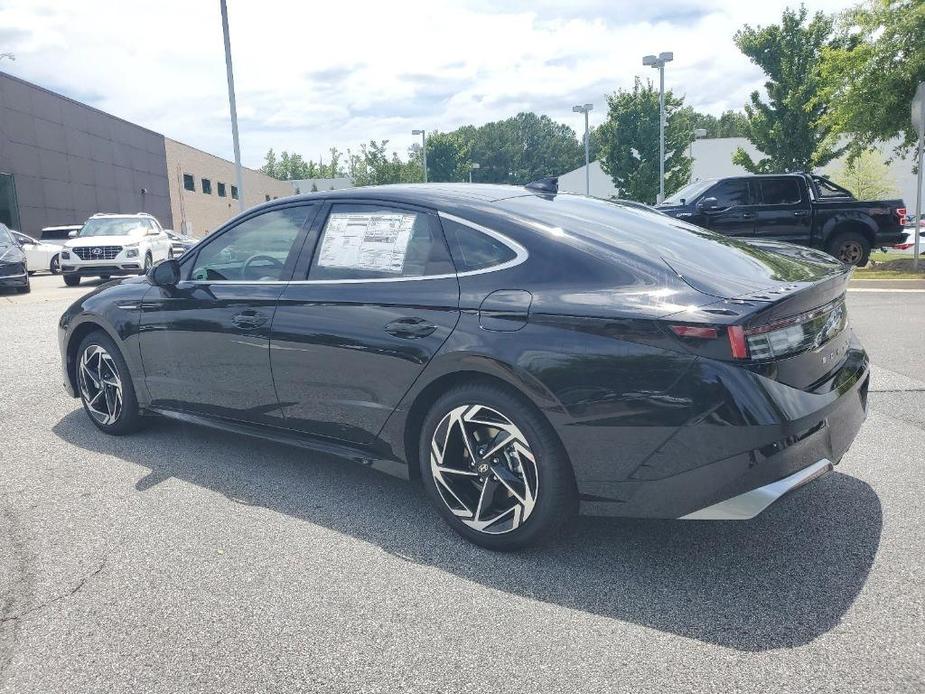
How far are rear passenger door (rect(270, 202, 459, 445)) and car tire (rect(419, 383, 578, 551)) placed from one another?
266mm

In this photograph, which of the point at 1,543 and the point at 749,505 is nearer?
the point at 749,505

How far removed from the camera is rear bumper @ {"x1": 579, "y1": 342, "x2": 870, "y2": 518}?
2.65 metres

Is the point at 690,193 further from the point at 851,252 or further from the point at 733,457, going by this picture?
the point at 733,457

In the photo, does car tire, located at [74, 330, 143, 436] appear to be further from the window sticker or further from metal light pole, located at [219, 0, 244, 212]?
metal light pole, located at [219, 0, 244, 212]

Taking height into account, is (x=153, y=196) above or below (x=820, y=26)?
below

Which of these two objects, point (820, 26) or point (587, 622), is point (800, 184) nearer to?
point (587, 622)

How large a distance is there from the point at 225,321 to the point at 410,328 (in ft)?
4.24

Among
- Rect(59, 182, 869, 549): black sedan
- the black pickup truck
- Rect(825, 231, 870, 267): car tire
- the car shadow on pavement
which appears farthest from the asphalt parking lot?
Rect(825, 231, 870, 267): car tire

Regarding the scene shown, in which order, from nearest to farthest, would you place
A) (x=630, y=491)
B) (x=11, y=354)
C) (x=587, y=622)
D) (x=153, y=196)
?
(x=587, y=622) < (x=630, y=491) < (x=11, y=354) < (x=153, y=196)

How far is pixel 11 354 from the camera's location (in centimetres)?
797

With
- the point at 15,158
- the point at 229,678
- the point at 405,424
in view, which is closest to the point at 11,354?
the point at 405,424

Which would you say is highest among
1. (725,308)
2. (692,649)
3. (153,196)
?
(153,196)

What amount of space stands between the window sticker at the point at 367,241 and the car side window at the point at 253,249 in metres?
0.25

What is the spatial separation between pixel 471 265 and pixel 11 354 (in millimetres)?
6631
